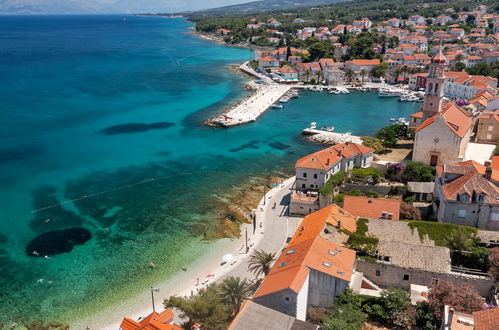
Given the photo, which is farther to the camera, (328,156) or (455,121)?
(455,121)

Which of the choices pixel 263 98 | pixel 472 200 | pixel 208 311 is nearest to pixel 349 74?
pixel 263 98

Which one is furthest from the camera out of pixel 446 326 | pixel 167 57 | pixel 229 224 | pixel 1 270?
pixel 167 57

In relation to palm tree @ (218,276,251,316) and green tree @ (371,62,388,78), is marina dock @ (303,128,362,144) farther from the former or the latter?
green tree @ (371,62,388,78)

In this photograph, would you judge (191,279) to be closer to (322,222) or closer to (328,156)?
(322,222)

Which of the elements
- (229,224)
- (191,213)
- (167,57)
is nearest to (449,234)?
(229,224)

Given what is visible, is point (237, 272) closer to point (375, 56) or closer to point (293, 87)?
point (293, 87)

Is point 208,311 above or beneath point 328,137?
beneath

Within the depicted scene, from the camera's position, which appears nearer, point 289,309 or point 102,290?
point 289,309

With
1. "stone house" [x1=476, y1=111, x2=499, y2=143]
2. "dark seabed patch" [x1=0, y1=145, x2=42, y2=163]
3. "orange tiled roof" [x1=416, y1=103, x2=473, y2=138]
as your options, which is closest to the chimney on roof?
"orange tiled roof" [x1=416, y1=103, x2=473, y2=138]

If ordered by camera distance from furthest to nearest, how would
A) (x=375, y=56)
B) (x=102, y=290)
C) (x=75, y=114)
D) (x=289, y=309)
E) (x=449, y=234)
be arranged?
(x=375, y=56) → (x=75, y=114) → (x=102, y=290) → (x=449, y=234) → (x=289, y=309)
